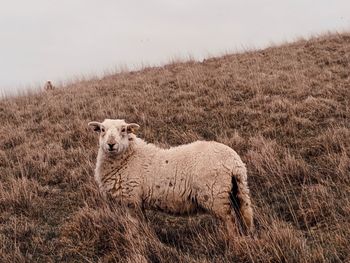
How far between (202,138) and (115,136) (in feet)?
12.6

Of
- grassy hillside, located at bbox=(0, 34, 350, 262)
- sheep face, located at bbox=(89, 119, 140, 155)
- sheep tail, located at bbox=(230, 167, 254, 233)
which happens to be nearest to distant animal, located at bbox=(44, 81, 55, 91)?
grassy hillside, located at bbox=(0, 34, 350, 262)

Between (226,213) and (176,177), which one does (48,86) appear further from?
(226,213)

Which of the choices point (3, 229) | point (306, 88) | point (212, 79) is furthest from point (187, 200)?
point (212, 79)

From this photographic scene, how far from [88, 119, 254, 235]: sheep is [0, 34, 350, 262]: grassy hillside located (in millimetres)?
290

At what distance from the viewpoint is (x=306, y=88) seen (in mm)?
12516

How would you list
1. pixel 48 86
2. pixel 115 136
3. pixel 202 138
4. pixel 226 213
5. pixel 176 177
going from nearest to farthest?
pixel 226 213 → pixel 176 177 → pixel 115 136 → pixel 202 138 → pixel 48 86

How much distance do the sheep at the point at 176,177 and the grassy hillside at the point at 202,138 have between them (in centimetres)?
29

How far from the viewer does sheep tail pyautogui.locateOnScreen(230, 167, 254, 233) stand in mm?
5648

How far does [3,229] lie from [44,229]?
1.99 feet

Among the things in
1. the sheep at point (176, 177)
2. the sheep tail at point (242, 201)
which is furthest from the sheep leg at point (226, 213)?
the sheep tail at point (242, 201)

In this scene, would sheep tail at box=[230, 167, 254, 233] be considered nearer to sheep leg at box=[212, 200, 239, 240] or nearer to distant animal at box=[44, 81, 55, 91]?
sheep leg at box=[212, 200, 239, 240]

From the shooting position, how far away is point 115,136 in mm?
6605

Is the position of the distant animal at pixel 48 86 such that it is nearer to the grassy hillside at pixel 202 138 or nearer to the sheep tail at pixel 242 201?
the grassy hillside at pixel 202 138

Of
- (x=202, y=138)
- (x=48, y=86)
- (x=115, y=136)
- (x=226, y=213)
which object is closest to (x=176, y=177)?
(x=226, y=213)
